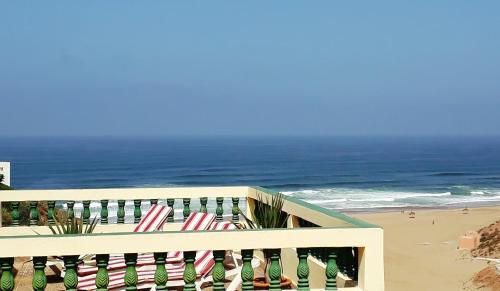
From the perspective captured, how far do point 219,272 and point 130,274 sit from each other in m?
0.60

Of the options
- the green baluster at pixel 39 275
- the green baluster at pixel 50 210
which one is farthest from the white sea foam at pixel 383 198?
the green baluster at pixel 39 275

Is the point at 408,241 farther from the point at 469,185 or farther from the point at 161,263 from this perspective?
the point at 469,185

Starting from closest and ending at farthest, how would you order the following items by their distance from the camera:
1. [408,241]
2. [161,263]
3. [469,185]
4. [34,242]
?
[34,242]
[161,263]
[408,241]
[469,185]

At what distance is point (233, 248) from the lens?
512 centimetres

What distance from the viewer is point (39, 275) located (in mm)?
4805

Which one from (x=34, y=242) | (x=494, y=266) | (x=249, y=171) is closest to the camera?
(x=34, y=242)

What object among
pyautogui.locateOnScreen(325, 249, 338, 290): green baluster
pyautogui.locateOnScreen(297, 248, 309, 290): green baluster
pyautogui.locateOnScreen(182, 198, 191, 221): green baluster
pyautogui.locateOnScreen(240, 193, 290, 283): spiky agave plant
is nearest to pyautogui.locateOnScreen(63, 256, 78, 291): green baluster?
pyautogui.locateOnScreen(297, 248, 309, 290): green baluster

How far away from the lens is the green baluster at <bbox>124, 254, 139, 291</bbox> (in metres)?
4.98

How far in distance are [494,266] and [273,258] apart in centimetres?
1353

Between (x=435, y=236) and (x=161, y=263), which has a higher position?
(x=161, y=263)

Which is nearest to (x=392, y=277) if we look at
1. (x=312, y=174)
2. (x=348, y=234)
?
(x=348, y=234)

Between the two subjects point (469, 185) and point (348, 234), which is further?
point (469, 185)

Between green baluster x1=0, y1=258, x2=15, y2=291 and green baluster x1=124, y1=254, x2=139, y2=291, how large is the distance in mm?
736

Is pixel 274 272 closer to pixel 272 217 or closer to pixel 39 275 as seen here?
pixel 39 275
